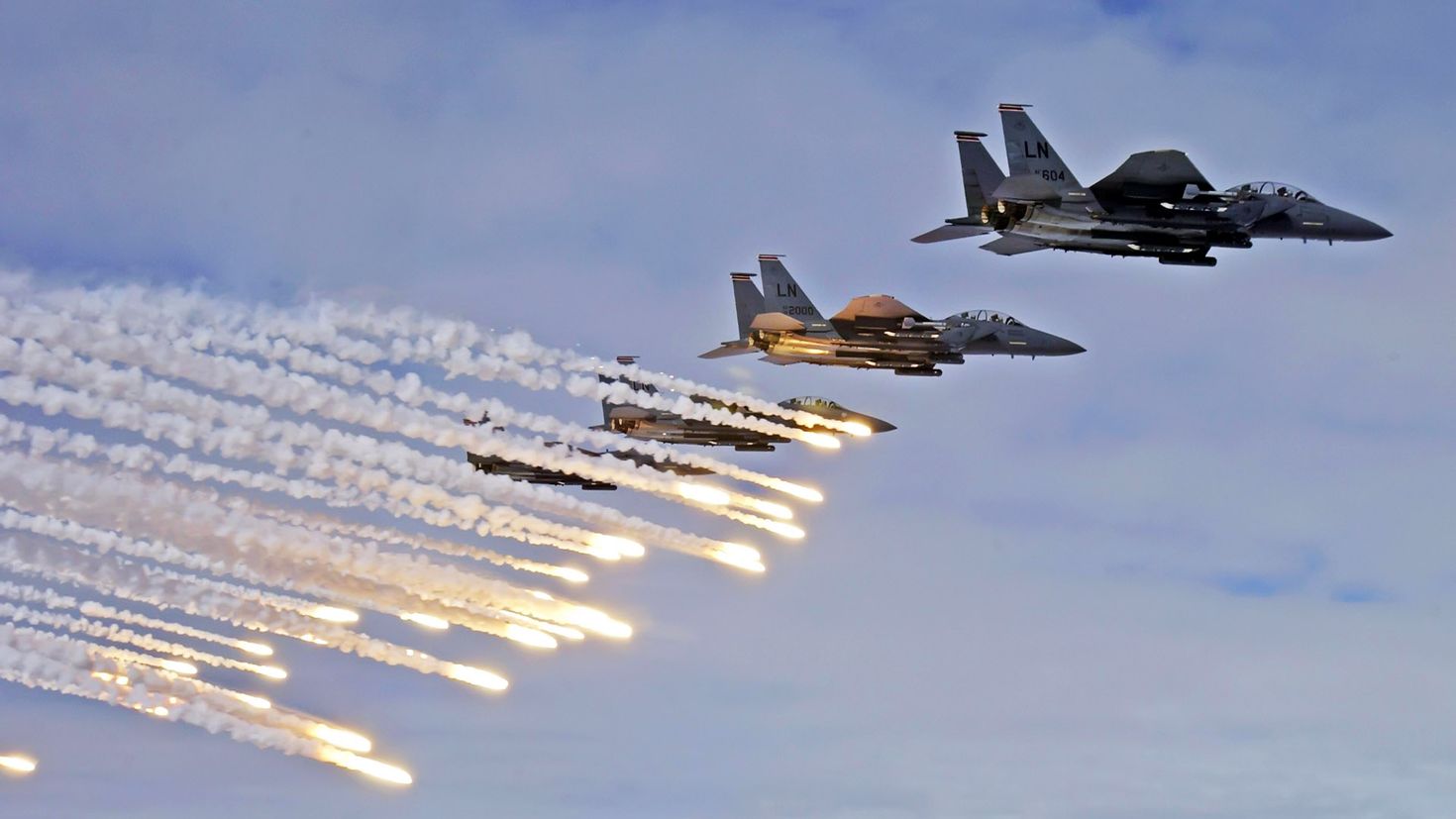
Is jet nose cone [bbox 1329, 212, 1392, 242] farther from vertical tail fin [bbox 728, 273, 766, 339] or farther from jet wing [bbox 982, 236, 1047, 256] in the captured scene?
vertical tail fin [bbox 728, 273, 766, 339]

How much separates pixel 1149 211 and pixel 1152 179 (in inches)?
51.8

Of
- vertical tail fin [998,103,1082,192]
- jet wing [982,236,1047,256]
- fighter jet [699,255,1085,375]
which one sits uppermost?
vertical tail fin [998,103,1082,192]

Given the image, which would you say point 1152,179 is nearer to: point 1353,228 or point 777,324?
point 1353,228

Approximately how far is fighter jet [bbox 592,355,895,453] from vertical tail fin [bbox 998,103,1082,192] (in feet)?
63.4

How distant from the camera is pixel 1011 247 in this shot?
70688 mm

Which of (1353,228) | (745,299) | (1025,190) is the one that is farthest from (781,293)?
(1353,228)

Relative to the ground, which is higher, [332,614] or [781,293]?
[781,293]

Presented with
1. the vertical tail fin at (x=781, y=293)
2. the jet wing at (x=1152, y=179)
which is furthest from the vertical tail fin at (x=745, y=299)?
the jet wing at (x=1152, y=179)

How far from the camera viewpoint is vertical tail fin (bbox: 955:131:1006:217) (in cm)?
7219

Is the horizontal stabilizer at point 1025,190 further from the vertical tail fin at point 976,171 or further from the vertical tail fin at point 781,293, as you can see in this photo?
the vertical tail fin at point 781,293

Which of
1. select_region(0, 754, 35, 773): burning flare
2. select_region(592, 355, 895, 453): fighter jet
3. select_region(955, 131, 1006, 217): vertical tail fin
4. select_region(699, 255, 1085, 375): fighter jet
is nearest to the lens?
select_region(0, 754, 35, 773): burning flare

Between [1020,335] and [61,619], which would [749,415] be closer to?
[1020,335]

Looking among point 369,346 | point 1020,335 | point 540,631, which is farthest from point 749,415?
point 369,346

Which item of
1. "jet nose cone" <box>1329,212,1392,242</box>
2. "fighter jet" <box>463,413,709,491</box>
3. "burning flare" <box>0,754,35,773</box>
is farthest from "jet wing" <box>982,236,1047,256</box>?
"burning flare" <box>0,754,35,773</box>
